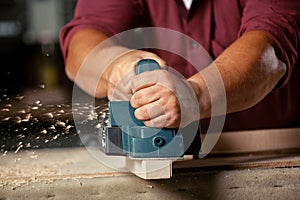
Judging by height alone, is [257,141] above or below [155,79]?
below

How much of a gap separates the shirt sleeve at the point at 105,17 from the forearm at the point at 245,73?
233 mm

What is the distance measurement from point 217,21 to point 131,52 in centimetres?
25

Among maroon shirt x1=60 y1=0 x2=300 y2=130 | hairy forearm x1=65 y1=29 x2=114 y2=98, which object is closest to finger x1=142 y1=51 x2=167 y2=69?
hairy forearm x1=65 y1=29 x2=114 y2=98

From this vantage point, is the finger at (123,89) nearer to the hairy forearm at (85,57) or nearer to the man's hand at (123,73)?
the man's hand at (123,73)

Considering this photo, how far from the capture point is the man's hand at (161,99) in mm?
532

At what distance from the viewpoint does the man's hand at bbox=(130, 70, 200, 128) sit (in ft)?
1.74

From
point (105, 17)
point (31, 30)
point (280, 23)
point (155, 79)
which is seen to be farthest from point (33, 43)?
point (155, 79)

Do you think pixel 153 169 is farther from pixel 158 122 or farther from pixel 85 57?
pixel 85 57

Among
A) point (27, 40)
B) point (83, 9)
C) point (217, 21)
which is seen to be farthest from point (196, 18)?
point (27, 40)

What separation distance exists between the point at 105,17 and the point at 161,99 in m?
0.34

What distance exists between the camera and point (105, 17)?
85cm

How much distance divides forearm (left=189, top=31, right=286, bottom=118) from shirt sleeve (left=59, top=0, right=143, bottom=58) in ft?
0.76

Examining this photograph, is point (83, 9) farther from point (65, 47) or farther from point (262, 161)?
point (262, 161)

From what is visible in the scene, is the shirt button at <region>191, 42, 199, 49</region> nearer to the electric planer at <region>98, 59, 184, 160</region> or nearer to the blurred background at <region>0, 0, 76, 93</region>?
the electric planer at <region>98, 59, 184, 160</region>
